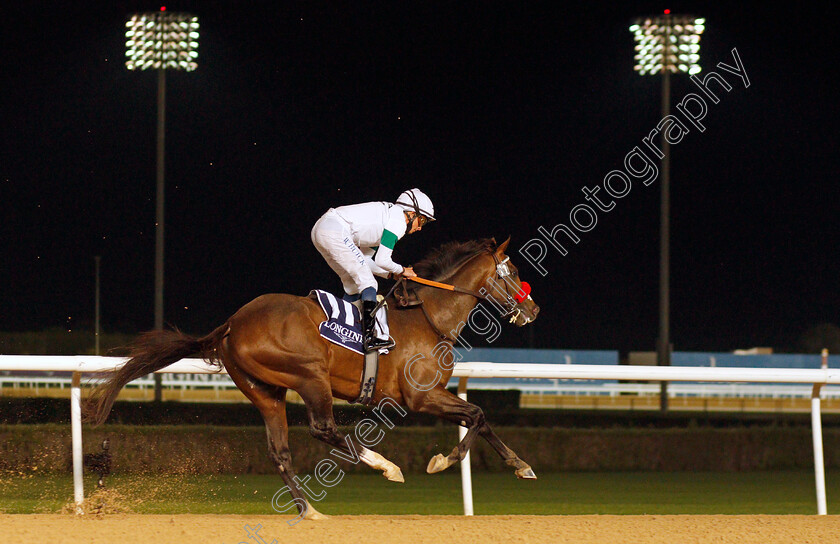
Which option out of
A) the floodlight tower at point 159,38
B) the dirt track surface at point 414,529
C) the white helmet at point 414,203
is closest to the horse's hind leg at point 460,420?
the dirt track surface at point 414,529

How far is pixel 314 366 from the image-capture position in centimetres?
425

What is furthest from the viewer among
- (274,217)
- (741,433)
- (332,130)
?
(274,217)

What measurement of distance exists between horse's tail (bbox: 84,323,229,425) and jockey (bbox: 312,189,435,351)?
59cm

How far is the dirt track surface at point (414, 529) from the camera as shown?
3.47m

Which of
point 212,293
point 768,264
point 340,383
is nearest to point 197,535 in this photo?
point 340,383

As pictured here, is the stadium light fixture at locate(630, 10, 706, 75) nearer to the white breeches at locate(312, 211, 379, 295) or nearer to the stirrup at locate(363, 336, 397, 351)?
the white breeches at locate(312, 211, 379, 295)

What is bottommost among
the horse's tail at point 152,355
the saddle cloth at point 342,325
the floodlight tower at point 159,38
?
the horse's tail at point 152,355

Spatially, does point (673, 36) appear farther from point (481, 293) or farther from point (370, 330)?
point (370, 330)

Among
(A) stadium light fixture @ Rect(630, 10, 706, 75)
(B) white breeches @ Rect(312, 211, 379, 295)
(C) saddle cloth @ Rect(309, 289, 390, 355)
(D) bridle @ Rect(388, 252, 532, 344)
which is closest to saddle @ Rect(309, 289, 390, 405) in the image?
(C) saddle cloth @ Rect(309, 289, 390, 355)

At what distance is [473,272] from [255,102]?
20.9 meters

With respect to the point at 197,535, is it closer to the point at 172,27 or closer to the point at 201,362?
the point at 201,362

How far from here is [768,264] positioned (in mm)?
37906

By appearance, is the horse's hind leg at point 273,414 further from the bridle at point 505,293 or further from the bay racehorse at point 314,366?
the bridle at point 505,293

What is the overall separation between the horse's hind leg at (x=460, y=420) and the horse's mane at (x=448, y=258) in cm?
65
